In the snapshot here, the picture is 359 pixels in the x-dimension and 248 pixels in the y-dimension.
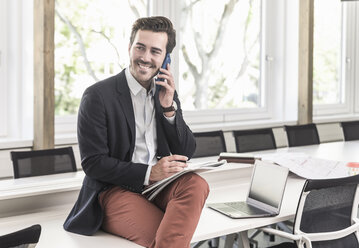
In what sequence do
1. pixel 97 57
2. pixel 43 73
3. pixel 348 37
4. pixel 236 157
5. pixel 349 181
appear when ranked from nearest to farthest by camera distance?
pixel 349 181 → pixel 236 157 → pixel 43 73 → pixel 97 57 → pixel 348 37

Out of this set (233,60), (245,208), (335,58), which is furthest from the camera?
(335,58)

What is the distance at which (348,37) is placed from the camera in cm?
743

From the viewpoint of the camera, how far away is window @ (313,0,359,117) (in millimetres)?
7086

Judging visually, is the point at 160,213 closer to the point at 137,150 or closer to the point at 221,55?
the point at 137,150

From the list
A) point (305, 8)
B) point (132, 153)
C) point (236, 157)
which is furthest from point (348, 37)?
point (132, 153)

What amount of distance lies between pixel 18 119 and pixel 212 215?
2.49 m

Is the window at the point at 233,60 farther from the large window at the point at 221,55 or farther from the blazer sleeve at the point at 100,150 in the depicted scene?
the blazer sleeve at the point at 100,150

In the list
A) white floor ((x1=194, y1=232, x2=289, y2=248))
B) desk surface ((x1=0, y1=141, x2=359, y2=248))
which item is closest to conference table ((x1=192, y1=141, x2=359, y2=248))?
desk surface ((x1=0, y1=141, x2=359, y2=248))

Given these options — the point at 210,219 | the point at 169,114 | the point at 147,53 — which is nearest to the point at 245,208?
the point at 210,219

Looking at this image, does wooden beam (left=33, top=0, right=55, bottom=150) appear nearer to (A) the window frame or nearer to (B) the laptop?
(A) the window frame

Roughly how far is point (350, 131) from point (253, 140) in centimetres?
158

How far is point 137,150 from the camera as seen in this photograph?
7.43ft

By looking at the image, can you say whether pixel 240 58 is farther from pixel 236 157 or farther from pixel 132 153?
pixel 132 153

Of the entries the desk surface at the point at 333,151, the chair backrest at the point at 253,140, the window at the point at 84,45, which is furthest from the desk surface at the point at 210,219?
the window at the point at 84,45
